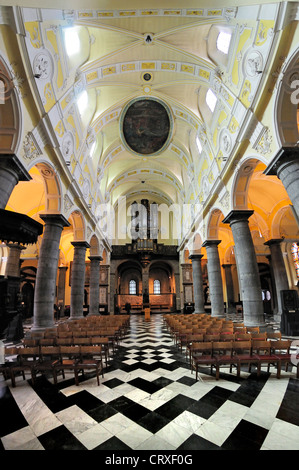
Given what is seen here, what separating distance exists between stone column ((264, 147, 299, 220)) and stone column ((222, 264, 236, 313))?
58.7ft

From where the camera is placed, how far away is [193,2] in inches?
96.7

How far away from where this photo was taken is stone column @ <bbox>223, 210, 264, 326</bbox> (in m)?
8.55

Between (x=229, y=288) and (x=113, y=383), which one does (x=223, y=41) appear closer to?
(x=113, y=383)

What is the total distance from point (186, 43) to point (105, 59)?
13.3 ft

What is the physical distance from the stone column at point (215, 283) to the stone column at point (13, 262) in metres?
13.0

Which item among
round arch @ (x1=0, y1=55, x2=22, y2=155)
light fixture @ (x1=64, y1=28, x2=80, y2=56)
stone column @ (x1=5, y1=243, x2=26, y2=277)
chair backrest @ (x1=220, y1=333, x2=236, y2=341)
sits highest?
light fixture @ (x1=64, y1=28, x2=80, y2=56)

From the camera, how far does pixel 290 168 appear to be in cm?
604

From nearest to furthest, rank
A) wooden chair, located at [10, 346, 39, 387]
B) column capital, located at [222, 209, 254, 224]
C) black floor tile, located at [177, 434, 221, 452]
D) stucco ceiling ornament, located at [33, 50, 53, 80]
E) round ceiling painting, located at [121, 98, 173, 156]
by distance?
1. black floor tile, located at [177, 434, 221, 452]
2. wooden chair, located at [10, 346, 39, 387]
3. stucco ceiling ornament, located at [33, 50, 53, 80]
4. column capital, located at [222, 209, 254, 224]
5. round ceiling painting, located at [121, 98, 173, 156]

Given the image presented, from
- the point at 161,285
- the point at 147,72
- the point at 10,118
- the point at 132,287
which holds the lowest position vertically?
the point at 132,287

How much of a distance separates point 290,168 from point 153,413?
6764 millimetres

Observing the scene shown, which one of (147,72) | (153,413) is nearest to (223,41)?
(147,72)

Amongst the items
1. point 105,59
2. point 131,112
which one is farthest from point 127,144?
point 105,59

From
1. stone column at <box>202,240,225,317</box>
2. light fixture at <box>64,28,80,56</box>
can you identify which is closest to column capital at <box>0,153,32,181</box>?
light fixture at <box>64,28,80,56</box>

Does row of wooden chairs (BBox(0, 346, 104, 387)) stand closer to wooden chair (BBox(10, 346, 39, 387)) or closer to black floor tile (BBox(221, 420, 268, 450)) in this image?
wooden chair (BBox(10, 346, 39, 387))
